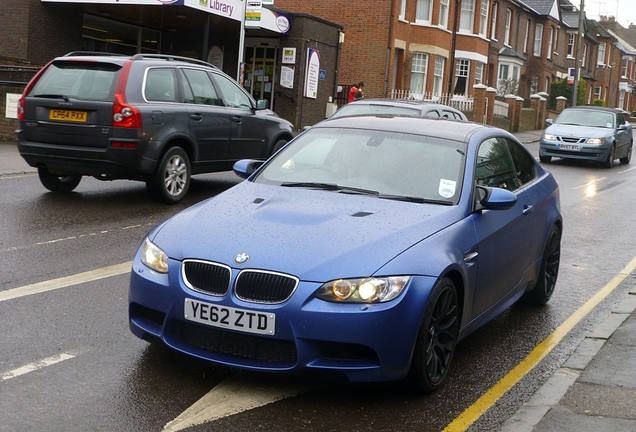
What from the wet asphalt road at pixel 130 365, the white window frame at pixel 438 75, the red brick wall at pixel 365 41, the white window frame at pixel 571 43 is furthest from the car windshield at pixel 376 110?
the white window frame at pixel 571 43

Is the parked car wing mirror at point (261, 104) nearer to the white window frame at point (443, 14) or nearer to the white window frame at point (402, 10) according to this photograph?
the white window frame at point (402, 10)

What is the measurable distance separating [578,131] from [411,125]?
19912 mm

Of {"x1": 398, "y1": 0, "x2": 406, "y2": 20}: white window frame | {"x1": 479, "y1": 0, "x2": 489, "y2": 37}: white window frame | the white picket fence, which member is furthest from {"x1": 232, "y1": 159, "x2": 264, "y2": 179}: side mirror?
{"x1": 479, "y1": 0, "x2": 489, "y2": 37}: white window frame

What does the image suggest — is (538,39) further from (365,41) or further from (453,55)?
(365,41)

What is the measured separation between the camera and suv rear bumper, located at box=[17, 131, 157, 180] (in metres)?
11.4

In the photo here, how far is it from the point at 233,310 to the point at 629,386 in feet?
8.31

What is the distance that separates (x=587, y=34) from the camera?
76.4 metres

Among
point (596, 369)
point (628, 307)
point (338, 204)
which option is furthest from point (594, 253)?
point (338, 204)

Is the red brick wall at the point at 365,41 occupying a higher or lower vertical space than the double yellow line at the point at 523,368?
higher

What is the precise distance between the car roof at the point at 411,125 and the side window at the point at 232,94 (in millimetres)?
6381

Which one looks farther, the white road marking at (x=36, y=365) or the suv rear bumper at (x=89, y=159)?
the suv rear bumper at (x=89, y=159)

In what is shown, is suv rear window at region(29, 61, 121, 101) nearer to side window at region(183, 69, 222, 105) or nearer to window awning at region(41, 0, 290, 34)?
side window at region(183, 69, 222, 105)

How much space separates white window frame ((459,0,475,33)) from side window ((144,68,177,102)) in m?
36.2

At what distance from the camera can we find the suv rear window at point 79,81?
1148 centimetres
